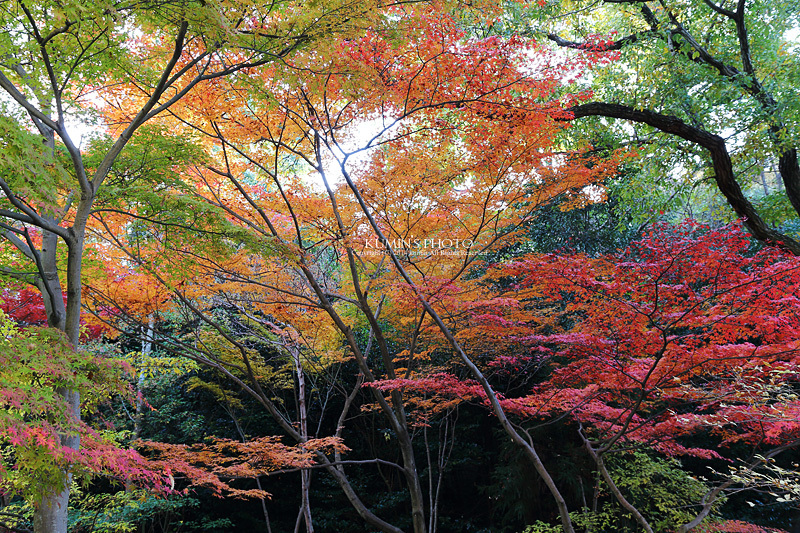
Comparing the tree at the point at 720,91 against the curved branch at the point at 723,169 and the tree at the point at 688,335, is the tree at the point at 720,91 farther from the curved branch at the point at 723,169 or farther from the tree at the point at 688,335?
the tree at the point at 688,335

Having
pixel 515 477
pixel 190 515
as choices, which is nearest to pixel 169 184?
pixel 515 477

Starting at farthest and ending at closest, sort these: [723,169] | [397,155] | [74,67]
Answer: [723,169] → [397,155] → [74,67]

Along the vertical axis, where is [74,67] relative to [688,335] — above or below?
above

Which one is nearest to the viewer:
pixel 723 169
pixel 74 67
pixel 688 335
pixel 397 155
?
pixel 74 67

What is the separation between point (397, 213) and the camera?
17.9 feet

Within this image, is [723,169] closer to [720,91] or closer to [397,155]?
[720,91]

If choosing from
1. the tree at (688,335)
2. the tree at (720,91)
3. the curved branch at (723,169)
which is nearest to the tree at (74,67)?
the tree at (688,335)

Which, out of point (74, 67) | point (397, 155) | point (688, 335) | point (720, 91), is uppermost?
point (720, 91)

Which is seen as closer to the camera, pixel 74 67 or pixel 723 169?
pixel 74 67

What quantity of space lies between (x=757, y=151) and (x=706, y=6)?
81.6 inches

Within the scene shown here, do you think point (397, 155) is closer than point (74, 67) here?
No

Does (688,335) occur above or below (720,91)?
below

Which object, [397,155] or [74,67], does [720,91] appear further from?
[74,67]

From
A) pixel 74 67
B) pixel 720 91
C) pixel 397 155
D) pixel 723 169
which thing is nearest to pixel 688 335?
pixel 723 169
